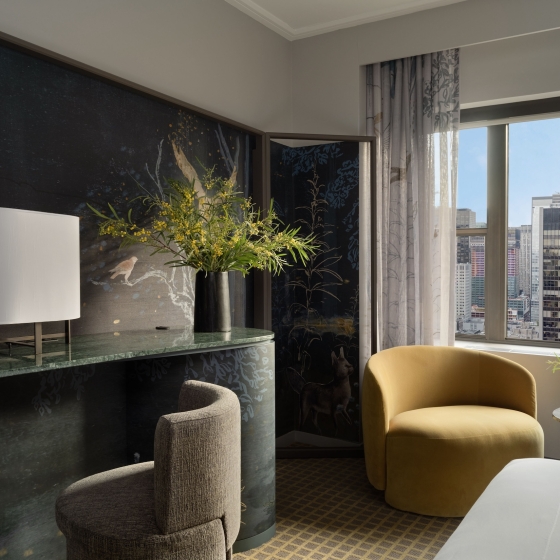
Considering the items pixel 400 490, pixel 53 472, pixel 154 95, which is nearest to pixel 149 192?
pixel 154 95

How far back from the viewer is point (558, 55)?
3.43 m

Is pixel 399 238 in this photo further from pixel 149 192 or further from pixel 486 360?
pixel 149 192

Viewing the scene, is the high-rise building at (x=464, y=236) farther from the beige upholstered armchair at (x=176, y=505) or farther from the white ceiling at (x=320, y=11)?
the beige upholstered armchair at (x=176, y=505)

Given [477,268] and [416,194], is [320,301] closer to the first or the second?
[416,194]

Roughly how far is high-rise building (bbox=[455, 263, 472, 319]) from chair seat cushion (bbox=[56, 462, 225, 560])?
9.08 feet


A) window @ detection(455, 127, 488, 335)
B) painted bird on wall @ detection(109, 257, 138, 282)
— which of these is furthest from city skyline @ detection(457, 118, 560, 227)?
painted bird on wall @ detection(109, 257, 138, 282)

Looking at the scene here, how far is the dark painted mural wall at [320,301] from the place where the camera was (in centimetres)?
374

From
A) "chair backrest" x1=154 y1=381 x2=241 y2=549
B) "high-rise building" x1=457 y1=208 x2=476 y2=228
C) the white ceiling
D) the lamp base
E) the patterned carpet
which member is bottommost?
the patterned carpet

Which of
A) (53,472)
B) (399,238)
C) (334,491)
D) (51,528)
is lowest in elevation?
(334,491)

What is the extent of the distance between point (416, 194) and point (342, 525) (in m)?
2.10

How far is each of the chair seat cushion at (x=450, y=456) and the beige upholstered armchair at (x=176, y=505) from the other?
4.47 feet

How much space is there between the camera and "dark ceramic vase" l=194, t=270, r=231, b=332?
2686 mm

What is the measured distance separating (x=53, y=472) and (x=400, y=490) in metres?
1.65

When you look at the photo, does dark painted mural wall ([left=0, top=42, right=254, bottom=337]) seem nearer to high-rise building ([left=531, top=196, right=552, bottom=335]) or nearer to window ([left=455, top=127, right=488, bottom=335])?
window ([left=455, top=127, right=488, bottom=335])
